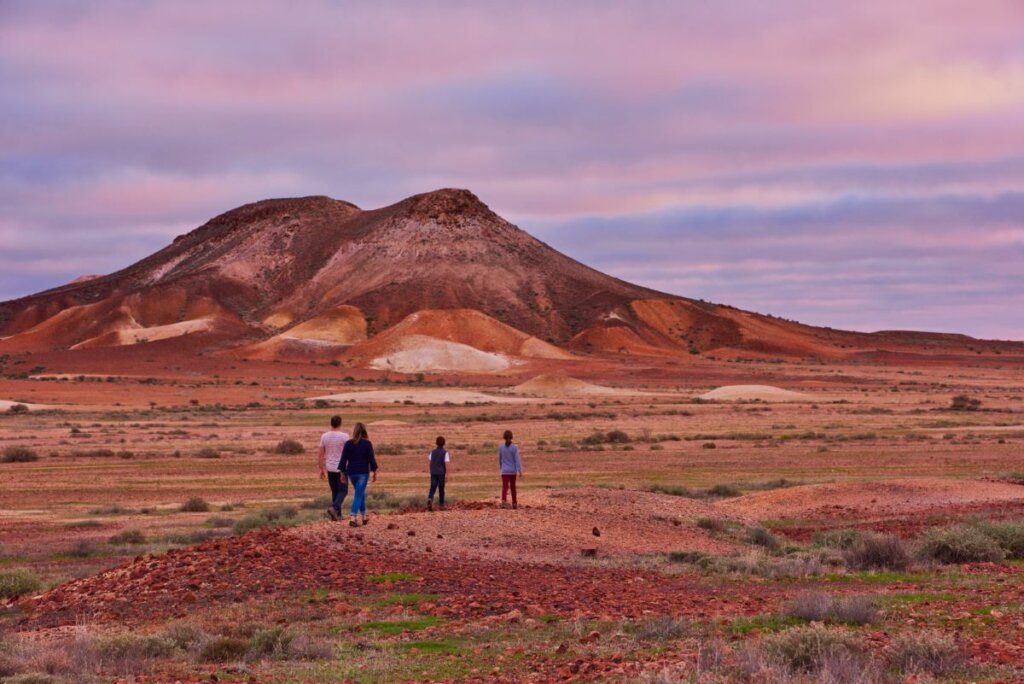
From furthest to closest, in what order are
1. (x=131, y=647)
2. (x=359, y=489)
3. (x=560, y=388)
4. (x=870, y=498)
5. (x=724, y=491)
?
(x=560, y=388) < (x=724, y=491) < (x=870, y=498) < (x=359, y=489) < (x=131, y=647)

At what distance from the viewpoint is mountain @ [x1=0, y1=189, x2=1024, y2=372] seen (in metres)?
150

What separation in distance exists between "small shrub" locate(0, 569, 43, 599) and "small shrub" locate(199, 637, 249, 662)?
5855 mm

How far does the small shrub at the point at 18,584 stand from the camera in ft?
52.1

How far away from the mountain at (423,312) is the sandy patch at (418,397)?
131 ft

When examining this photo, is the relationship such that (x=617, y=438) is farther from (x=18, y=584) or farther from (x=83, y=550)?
(x=18, y=584)

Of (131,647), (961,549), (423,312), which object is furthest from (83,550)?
(423,312)

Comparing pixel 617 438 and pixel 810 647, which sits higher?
pixel 810 647

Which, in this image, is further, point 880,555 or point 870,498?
point 870,498

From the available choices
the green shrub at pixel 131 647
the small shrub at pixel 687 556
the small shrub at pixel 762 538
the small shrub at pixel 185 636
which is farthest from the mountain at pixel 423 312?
the green shrub at pixel 131 647

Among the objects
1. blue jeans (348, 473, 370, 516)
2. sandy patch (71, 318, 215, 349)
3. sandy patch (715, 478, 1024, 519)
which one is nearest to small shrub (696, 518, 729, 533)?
sandy patch (715, 478, 1024, 519)

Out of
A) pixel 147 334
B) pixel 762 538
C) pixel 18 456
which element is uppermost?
pixel 147 334

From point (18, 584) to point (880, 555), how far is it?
40.2 ft

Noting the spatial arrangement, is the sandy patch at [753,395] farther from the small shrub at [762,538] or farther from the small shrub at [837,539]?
the small shrub at [837,539]

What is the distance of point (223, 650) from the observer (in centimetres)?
1125
